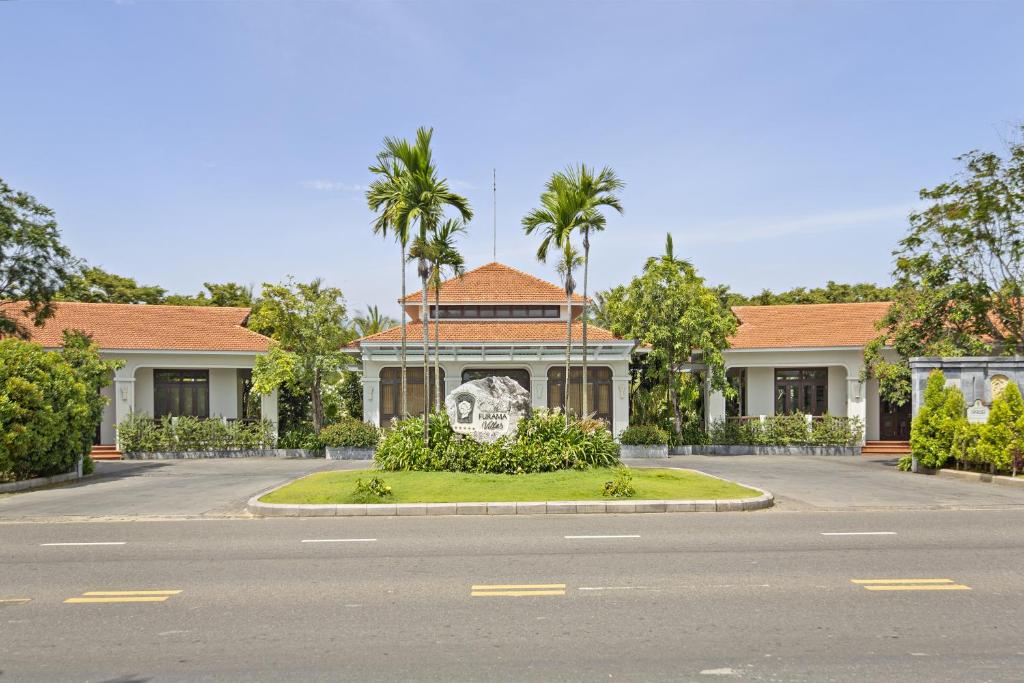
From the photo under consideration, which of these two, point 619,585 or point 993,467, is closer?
point 619,585

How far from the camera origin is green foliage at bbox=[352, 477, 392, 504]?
576 inches

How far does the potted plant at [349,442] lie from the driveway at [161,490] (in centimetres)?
90

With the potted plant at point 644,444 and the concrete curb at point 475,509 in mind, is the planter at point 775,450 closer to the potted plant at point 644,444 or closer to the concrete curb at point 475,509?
the potted plant at point 644,444

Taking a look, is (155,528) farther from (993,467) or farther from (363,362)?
(993,467)

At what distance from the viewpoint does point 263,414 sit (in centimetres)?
2994

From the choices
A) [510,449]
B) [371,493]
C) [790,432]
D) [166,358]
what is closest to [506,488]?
[371,493]

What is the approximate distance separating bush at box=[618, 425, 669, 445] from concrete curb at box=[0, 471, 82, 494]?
17.0 m

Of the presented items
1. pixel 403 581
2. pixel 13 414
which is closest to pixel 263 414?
pixel 13 414

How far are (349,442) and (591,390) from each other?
911 centimetres

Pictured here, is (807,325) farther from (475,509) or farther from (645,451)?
(475,509)

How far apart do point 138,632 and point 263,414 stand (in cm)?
2381

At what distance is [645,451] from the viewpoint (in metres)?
27.1

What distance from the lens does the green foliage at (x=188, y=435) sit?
93.2 ft

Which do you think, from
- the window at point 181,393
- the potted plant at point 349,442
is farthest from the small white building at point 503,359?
the window at point 181,393
